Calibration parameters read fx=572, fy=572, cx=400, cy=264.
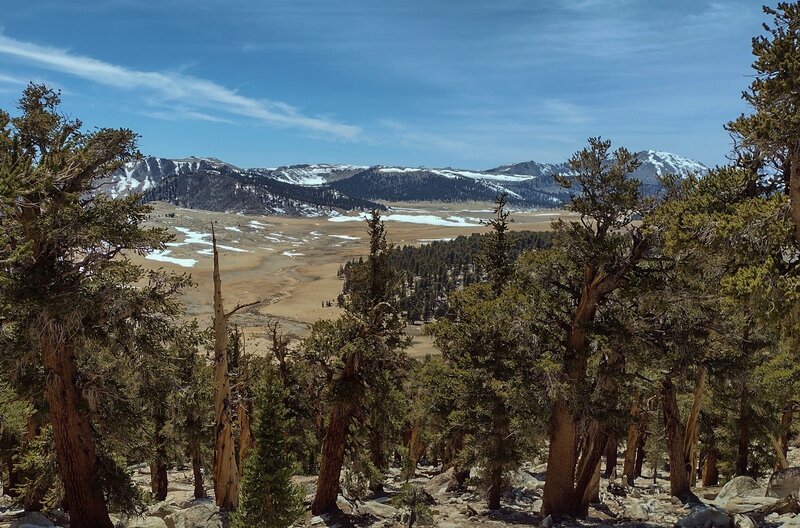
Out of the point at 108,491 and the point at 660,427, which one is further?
the point at 660,427

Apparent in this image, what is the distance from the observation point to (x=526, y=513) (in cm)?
1609

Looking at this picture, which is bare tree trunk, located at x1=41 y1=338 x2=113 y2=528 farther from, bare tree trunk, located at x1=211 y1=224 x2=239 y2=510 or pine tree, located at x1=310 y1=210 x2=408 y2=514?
pine tree, located at x1=310 y1=210 x2=408 y2=514

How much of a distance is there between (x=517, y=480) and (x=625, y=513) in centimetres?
744

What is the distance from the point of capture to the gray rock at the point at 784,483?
47.0 ft

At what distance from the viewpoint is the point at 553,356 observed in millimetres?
12414

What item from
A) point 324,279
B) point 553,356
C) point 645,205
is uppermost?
point 645,205

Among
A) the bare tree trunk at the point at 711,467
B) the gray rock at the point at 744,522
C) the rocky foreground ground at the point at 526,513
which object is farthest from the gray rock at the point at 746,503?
the bare tree trunk at the point at 711,467

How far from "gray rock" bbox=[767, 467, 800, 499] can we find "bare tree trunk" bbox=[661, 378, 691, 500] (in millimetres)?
1990

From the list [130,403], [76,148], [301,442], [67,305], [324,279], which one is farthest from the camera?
[324,279]

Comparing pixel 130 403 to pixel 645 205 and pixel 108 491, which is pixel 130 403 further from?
pixel 645 205

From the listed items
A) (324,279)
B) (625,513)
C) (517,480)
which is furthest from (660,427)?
(324,279)

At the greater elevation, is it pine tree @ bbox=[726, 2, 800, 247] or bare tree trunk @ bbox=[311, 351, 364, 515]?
pine tree @ bbox=[726, 2, 800, 247]

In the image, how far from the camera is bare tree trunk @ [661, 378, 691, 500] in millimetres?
14234

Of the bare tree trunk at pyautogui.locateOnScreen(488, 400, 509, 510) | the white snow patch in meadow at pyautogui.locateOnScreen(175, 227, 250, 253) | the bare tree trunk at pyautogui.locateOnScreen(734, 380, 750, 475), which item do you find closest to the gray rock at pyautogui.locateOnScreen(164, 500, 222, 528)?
the bare tree trunk at pyautogui.locateOnScreen(488, 400, 509, 510)
